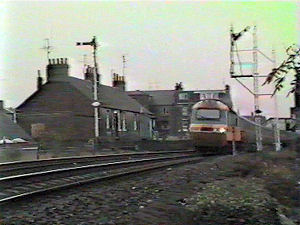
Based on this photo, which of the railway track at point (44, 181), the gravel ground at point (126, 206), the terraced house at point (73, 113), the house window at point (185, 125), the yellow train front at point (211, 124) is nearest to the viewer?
the gravel ground at point (126, 206)

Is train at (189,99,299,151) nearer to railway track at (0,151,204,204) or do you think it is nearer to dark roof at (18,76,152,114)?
railway track at (0,151,204,204)

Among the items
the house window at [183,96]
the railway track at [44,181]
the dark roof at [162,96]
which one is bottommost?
the railway track at [44,181]

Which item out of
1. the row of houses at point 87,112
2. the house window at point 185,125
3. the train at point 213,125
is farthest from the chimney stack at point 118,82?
the train at point 213,125

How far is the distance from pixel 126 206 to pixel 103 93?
34812mm

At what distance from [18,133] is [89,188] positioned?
752 inches

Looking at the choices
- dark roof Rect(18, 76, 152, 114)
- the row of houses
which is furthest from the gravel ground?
dark roof Rect(18, 76, 152, 114)

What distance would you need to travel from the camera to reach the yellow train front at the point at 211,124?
2403 cm

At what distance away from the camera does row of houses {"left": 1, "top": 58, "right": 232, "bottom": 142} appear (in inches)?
1304

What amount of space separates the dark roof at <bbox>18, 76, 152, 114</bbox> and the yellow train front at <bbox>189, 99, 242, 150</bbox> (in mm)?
14682

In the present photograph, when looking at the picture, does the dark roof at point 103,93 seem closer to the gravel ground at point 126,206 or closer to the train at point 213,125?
the train at point 213,125

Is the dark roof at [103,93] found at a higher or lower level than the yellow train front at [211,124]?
higher

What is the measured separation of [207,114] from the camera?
24516 millimetres

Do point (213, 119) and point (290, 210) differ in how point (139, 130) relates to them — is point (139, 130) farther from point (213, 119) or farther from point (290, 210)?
point (290, 210)

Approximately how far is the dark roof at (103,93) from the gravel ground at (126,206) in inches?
1085
